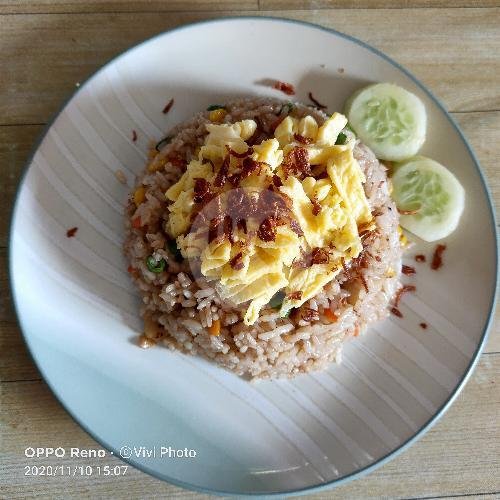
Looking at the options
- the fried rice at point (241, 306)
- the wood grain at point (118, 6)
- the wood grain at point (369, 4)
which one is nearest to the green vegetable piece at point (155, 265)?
the fried rice at point (241, 306)

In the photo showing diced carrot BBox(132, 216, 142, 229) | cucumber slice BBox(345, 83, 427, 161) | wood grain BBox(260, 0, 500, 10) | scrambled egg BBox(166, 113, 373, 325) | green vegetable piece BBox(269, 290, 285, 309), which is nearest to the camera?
scrambled egg BBox(166, 113, 373, 325)

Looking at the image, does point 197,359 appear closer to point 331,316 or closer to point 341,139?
point 331,316

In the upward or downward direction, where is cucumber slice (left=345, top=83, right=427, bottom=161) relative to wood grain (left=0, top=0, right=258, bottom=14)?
downward

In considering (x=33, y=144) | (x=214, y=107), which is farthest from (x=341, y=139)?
(x=33, y=144)

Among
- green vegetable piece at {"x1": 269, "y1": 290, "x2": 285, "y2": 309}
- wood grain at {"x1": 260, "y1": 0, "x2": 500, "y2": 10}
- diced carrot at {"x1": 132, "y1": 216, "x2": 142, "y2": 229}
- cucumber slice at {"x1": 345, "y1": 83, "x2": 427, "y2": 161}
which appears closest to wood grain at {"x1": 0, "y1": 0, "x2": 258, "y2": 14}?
wood grain at {"x1": 260, "y1": 0, "x2": 500, "y2": 10}

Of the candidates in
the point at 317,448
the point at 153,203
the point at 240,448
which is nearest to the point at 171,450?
the point at 240,448

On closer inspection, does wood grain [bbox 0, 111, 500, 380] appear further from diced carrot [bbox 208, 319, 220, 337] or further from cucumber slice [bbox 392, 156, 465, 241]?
diced carrot [bbox 208, 319, 220, 337]
